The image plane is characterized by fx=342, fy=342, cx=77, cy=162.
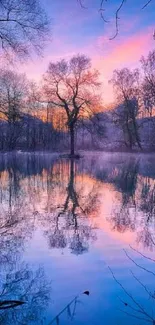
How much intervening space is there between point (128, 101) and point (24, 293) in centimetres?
4263

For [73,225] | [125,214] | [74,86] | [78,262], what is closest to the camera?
[78,262]

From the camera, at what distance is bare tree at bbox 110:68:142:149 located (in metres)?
43.6

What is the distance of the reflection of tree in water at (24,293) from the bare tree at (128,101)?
132ft

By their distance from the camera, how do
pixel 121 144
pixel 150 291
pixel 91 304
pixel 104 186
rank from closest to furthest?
pixel 91 304, pixel 150 291, pixel 104 186, pixel 121 144

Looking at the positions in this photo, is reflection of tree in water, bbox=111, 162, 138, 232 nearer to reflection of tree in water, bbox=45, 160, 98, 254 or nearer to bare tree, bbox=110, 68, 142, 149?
reflection of tree in water, bbox=45, 160, 98, 254

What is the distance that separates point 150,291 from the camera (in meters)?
3.99

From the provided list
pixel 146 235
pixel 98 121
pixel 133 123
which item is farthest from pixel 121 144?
pixel 146 235

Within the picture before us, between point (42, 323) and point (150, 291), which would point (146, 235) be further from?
point (42, 323)

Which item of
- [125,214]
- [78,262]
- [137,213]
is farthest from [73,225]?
[78,262]

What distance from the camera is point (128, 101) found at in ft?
147

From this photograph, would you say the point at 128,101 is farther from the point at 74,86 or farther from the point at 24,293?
the point at 24,293

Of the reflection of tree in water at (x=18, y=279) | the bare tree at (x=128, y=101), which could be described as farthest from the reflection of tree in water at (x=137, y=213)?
the bare tree at (x=128, y=101)

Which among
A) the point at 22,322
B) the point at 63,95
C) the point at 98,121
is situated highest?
the point at 63,95

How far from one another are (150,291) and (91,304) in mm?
768
